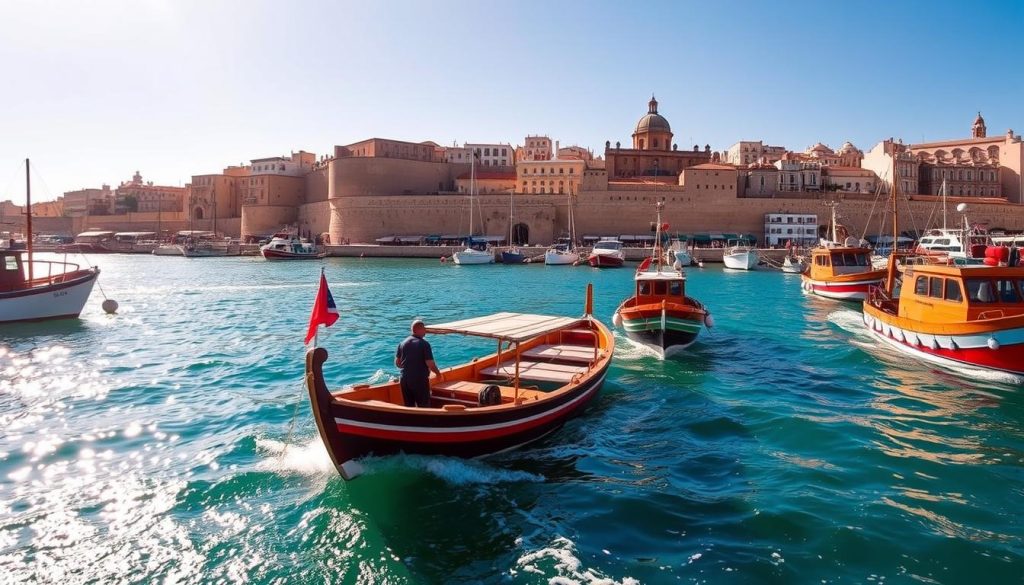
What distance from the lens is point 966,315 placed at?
12.0m

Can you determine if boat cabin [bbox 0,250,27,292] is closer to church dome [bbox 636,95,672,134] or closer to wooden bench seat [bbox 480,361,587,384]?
wooden bench seat [bbox 480,361,587,384]

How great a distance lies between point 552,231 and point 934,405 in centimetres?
5033

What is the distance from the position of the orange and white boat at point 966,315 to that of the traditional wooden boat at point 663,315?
3.95 m

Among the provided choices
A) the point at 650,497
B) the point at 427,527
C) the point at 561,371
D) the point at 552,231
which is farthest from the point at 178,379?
the point at 552,231

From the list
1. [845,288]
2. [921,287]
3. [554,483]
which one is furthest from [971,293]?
[845,288]

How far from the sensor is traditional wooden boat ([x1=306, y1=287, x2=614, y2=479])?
21.2 ft

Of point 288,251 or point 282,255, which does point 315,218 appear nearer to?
point 288,251

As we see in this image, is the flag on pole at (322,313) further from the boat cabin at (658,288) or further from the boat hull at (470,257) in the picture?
the boat hull at (470,257)

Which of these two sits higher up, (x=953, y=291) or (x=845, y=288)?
(x=953, y=291)

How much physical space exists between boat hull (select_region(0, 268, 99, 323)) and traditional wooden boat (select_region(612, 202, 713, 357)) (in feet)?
52.2

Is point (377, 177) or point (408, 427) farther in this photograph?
point (377, 177)

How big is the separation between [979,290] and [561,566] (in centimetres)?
1039

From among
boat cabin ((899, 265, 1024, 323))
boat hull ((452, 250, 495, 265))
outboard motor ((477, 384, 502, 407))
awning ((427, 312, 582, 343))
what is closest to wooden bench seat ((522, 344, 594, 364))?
awning ((427, 312, 582, 343))

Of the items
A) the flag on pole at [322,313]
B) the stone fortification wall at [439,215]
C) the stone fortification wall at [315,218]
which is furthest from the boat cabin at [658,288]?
the stone fortification wall at [315,218]
